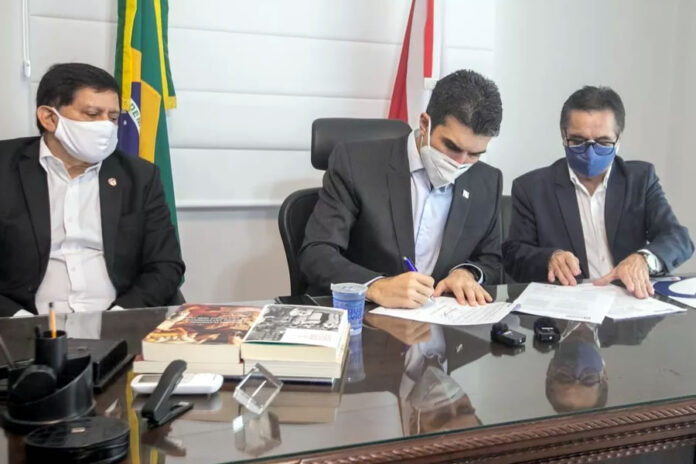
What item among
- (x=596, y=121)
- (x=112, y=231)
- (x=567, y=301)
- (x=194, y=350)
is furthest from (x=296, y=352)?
(x=596, y=121)

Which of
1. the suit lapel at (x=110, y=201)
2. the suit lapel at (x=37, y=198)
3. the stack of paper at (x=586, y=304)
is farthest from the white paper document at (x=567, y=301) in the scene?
the suit lapel at (x=37, y=198)

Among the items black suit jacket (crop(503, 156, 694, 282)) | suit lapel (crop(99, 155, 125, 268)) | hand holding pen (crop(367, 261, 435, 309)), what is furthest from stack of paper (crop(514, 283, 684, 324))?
suit lapel (crop(99, 155, 125, 268))

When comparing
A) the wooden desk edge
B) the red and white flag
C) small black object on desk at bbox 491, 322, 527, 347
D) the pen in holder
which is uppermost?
the red and white flag

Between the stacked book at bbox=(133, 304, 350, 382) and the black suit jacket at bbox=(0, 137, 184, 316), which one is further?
the black suit jacket at bbox=(0, 137, 184, 316)

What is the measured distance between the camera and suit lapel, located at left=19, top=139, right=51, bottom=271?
191 centimetres

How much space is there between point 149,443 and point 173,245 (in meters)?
1.27

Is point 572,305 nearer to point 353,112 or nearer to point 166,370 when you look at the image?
point 166,370

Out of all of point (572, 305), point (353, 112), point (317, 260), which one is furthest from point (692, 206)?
point (317, 260)

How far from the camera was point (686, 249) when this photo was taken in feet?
6.62

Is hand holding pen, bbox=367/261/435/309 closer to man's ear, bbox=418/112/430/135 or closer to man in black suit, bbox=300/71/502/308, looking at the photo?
man in black suit, bbox=300/71/502/308

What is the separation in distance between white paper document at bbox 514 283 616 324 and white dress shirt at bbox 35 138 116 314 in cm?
120

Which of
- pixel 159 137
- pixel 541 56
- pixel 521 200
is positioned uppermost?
pixel 541 56

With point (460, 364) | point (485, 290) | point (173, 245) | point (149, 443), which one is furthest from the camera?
point (173, 245)

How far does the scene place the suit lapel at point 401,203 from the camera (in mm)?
1901
